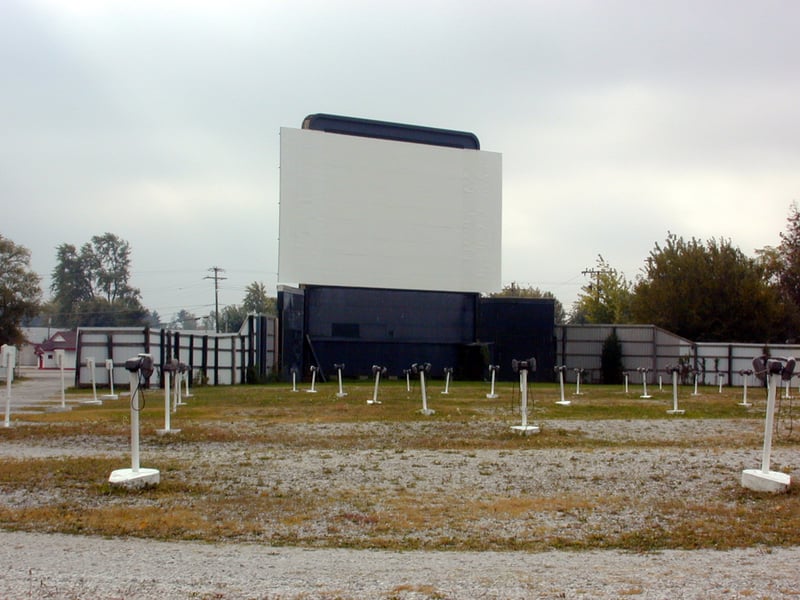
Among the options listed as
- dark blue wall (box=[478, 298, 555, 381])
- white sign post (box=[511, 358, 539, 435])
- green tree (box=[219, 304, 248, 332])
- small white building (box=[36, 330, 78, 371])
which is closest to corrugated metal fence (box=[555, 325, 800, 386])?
dark blue wall (box=[478, 298, 555, 381])

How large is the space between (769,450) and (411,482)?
15.0ft

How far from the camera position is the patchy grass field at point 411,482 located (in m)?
8.12

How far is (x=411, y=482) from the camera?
1095cm

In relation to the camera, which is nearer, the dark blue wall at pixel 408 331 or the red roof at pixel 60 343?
the dark blue wall at pixel 408 331

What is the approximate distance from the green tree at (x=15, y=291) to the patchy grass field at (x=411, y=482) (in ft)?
152

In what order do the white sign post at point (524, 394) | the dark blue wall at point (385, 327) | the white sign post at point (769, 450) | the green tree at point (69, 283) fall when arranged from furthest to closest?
the green tree at point (69, 283)
the dark blue wall at point (385, 327)
the white sign post at point (524, 394)
the white sign post at point (769, 450)

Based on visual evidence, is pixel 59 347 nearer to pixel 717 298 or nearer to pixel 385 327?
pixel 385 327

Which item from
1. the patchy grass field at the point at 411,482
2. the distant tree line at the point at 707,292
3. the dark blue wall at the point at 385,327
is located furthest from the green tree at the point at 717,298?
the patchy grass field at the point at 411,482

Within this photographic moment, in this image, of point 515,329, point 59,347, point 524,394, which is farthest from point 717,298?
point 59,347

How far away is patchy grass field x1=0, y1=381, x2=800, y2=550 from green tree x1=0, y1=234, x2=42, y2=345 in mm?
46295

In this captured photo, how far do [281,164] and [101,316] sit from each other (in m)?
86.4

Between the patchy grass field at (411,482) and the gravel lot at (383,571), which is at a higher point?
the gravel lot at (383,571)

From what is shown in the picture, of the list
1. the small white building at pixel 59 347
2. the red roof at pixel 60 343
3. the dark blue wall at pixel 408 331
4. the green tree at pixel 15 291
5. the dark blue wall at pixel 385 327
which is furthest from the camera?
the red roof at pixel 60 343

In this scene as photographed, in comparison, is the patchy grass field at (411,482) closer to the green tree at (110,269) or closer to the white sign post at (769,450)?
the white sign post at (769,450)
